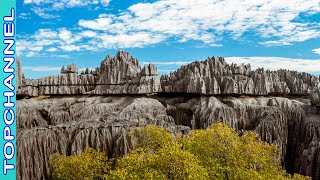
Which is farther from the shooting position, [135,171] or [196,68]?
[196,68]

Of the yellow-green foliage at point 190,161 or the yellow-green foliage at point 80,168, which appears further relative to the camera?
the yellow-green foliage at point 80,168

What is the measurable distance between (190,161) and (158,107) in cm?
4350

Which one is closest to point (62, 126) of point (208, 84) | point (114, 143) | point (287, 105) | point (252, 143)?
point (114, 143)

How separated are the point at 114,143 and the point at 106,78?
4159 cm

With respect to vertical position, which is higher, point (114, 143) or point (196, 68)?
point (196, 68)

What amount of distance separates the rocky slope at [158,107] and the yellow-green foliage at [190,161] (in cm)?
491

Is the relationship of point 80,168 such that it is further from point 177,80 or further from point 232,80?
point 177,80

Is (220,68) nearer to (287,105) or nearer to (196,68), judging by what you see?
(196,68)

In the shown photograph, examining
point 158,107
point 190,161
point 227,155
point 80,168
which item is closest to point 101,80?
point 158,107

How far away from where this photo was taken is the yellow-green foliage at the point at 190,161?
24.5 m

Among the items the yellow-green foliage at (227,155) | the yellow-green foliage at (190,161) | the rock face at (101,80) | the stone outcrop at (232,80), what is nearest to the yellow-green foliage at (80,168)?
the yellow-green foliage at (190,161)

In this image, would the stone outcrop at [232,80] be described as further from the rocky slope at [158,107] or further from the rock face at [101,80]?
the rock face at [101,80]

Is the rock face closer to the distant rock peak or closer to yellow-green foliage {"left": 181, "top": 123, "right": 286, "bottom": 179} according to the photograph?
the distant rock peak

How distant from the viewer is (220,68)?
242ft
